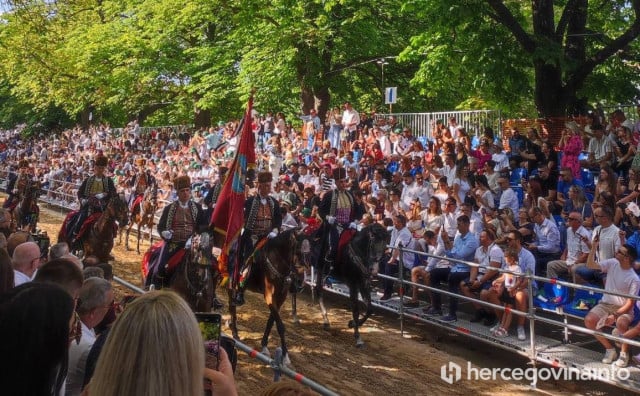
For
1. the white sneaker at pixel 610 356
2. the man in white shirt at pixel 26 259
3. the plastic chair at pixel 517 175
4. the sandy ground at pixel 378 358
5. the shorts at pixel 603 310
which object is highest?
the plastic chair at pixel 517 175

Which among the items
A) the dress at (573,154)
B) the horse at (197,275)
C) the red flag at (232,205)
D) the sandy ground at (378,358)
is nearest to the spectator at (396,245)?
the sandy ground at (378,358)

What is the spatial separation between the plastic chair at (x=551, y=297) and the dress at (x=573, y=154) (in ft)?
17.3

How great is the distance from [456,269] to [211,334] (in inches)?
369

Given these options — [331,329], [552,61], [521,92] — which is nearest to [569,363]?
[331,329]

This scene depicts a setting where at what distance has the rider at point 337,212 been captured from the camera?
13.2m

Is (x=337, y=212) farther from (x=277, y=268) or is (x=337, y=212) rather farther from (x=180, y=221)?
(x=180, y=221)

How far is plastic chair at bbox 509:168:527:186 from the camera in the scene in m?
16.6

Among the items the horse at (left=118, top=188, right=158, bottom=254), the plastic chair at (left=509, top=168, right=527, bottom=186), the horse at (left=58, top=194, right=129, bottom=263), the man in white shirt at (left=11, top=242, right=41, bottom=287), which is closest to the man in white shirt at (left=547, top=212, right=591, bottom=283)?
the plastic chair at (left=509, top=168, right=527, bottom=186)

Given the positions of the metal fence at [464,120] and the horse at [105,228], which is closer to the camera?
the horse at [105,228]

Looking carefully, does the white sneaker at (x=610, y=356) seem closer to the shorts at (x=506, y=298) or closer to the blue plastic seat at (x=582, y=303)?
the blue plastic seat at (x=582, y=303)

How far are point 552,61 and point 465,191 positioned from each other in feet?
12.5

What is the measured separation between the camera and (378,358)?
1152 centimetres

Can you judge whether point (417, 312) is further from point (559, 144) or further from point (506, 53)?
point (506, 53)

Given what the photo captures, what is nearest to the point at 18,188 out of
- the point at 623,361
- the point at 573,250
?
the point at 573,250
